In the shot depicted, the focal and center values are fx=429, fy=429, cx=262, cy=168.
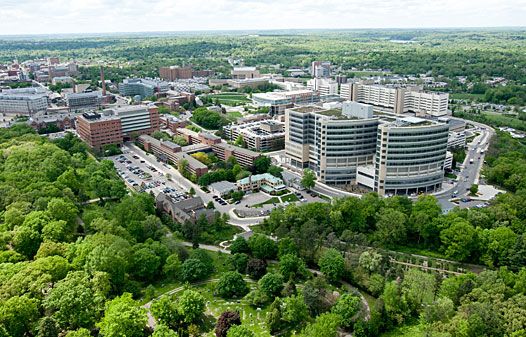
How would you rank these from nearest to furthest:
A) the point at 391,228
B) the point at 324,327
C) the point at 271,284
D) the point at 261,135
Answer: the point at 324,327 → the point at 271,284 → the point at 391,228 → the point at 261,135

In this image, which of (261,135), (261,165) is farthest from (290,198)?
(261,135)

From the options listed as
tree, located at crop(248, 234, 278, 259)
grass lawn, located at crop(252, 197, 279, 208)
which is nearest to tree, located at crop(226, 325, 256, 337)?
tree, located at crop(248, 234, 278, 259)

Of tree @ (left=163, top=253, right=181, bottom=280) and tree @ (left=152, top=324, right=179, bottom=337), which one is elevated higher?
tree @ (left=152, top=324, right=179, bottom=337)

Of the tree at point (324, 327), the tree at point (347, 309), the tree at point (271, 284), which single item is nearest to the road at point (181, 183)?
the tree at point (271, 284)

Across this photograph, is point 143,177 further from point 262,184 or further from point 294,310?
point 294,310

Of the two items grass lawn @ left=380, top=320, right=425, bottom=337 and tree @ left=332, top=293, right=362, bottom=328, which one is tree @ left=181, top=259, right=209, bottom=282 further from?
grass lawn @ left=380, top=320, right=425, bottom=337
